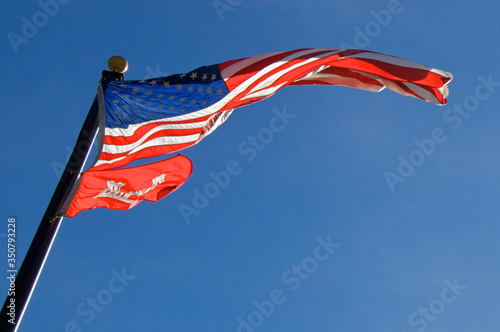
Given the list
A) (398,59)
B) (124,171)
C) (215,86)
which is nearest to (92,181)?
(124,171)

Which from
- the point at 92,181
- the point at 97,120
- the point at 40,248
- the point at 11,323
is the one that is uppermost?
the point at 97,120

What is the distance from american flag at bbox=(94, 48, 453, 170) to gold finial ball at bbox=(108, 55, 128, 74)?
229mm

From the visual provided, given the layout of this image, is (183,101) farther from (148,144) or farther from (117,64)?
(117,64)

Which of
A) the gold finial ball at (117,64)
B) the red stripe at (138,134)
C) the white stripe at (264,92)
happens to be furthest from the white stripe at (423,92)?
the gold finial ball at (117,64)

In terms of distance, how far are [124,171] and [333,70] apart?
509 centimetres

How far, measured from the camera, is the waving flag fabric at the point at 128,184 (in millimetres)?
7328

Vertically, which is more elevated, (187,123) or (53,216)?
(187,123)

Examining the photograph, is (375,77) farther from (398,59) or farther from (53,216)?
(53,216)

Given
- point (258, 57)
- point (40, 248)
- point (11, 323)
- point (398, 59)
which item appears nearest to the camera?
point (11, 323)

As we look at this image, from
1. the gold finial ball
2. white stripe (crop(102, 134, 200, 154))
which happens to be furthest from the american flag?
the gold finial ball

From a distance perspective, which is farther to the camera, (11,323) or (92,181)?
(92,181)

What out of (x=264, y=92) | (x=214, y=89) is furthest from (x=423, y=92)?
(x=214, y=89)

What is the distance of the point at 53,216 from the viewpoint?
22.2 ft

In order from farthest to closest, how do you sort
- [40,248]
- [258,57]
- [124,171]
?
[258,57] → [124,171] → [40,248]
